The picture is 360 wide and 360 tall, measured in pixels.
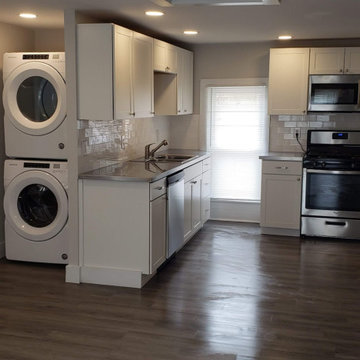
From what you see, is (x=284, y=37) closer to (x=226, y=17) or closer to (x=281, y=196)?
(x=226, y=17)

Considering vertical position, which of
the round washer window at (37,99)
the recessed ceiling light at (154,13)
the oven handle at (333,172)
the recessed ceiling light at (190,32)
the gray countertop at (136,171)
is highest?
the recessed ceiling light at (190,32)

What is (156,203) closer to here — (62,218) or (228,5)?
(62,218)

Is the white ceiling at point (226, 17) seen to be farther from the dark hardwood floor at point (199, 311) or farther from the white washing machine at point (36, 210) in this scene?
the dark hardwood floor at point (199, 311)

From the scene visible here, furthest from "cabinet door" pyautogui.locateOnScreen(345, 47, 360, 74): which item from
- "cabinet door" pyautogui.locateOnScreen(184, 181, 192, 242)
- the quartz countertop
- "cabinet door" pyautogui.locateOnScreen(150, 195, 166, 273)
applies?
"cabinet door" pyautogui.locateOnScreen(150, 195, 166, 273)

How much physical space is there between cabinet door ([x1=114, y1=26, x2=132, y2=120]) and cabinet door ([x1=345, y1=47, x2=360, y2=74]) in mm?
2685

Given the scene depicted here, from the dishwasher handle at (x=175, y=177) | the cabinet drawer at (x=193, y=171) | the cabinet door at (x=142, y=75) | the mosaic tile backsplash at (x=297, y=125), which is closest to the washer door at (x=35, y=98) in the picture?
the cabinet door at (x=142, y=75)

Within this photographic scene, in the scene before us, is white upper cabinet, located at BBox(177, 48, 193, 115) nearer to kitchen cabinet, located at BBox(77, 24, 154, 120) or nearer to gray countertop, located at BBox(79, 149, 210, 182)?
gray countertop, located at BBox(79, 149, 210, 182)

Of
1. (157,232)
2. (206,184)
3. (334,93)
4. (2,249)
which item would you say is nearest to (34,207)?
(2,249)

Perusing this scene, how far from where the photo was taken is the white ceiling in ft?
12.9

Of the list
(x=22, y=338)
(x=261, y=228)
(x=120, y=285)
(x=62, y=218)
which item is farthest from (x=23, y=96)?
(x=261, y=228)

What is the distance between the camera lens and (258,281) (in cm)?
447

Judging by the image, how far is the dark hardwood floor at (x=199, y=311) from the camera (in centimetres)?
321

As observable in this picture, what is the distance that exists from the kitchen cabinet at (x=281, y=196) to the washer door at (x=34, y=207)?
243cm

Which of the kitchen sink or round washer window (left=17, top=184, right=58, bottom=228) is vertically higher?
the kitchen sink
